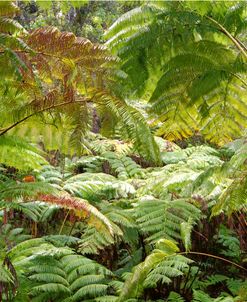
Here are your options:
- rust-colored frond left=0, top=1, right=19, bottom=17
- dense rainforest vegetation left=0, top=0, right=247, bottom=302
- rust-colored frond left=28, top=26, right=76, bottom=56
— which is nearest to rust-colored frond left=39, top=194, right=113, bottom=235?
dense rainforest vegetation left=0, top=0, right=247, bottom=302

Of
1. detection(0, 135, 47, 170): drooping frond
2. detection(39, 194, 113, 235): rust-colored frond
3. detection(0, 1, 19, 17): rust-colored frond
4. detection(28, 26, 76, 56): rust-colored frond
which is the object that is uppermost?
detection(0, 1, 19, 17): rust-colored frond

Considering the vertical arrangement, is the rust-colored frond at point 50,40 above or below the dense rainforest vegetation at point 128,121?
above

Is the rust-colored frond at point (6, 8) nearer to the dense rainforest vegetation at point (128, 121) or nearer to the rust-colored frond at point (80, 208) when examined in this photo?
the dense rainforest vegetation at point (128, 121)

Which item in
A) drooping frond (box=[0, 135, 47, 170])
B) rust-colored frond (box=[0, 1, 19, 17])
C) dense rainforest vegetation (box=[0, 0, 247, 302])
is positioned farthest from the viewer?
drooping frond (box=[0, 135, 47, 170])

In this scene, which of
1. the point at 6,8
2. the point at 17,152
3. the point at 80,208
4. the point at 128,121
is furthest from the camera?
the point at 17,152

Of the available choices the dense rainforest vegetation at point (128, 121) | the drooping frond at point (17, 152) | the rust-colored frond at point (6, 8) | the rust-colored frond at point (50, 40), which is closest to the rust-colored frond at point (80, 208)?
the dense rainforest vegetation at point (128, 121)

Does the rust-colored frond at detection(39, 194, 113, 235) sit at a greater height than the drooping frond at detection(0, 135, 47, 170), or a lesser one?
lesser

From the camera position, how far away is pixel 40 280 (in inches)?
90.7

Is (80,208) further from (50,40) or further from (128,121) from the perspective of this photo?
(50,40)

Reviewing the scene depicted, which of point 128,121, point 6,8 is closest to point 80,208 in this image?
point 128,121

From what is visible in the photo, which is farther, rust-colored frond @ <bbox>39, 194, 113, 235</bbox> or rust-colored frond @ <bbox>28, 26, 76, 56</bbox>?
rust-colored frond @ <bbox>39, 194, 113, 235</bbox>

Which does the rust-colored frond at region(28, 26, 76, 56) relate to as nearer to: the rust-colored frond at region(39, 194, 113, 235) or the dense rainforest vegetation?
the dense rainforest vegetation

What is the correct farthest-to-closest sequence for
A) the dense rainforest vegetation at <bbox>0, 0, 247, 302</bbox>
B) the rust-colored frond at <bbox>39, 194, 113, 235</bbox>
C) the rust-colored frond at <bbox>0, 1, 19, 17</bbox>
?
1. the rust-colored frond at <bbox>39, 194, 113, 235</bbox>
2. the dense rainforest vegetation at <bbox>0, 0, 247, 302</bbox>
3. the rust-colored frond at <bbox>0, 1, 19, 17</bbox>

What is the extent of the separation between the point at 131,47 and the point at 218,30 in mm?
509
